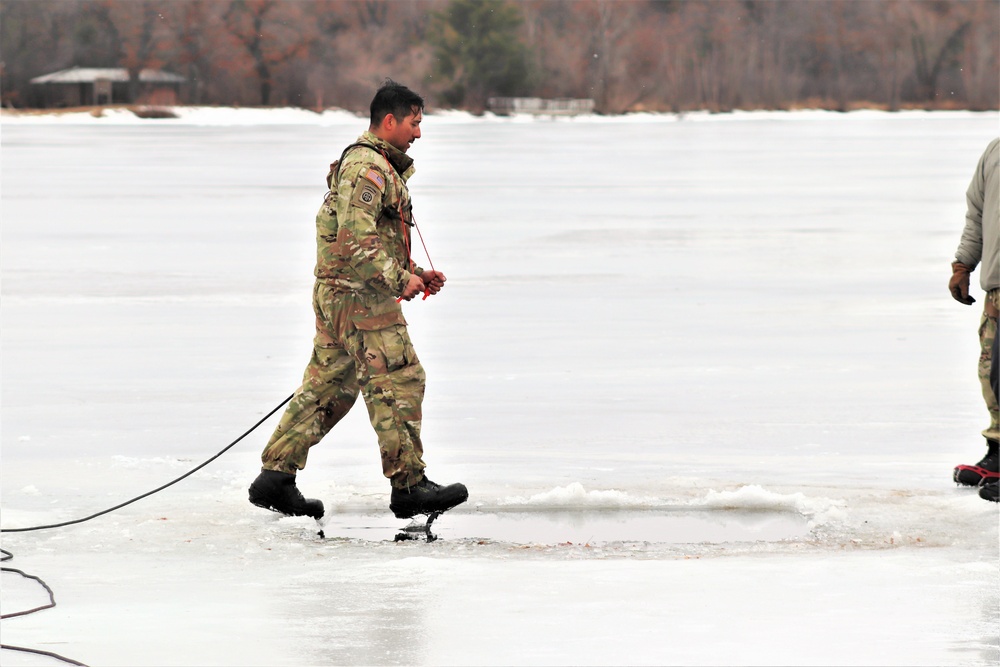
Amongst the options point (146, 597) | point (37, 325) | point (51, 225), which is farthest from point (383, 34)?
point (146, 597)

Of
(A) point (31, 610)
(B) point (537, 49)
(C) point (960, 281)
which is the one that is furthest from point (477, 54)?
(A) point (31, 610)

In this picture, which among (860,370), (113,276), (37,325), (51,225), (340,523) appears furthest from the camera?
(51,225)

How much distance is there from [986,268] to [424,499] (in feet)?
8.03

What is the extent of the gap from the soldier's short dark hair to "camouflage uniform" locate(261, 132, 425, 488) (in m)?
0.10

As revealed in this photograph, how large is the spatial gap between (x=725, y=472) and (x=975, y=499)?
104 cm

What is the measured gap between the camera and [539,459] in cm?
671

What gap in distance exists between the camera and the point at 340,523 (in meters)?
5.63

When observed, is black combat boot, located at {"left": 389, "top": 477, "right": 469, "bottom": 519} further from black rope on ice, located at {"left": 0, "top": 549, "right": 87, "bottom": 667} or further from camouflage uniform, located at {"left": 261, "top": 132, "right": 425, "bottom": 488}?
black rope on ice, located at {"left": 0, "top": 549, "right": 87, "bottom": 667}

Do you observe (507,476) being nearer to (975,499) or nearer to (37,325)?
(975,499)

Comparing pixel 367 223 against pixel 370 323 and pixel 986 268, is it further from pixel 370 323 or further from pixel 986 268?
pixel 986 268

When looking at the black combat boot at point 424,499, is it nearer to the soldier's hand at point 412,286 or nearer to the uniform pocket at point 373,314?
the uniform pocket at point 373,314

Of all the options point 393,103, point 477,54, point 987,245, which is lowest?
point 987,245

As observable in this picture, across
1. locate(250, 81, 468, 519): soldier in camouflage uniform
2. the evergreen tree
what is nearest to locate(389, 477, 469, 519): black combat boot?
locate(250, 81, 468, 519): soldier in camouflage uniform

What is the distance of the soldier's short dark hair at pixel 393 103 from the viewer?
5.32m
